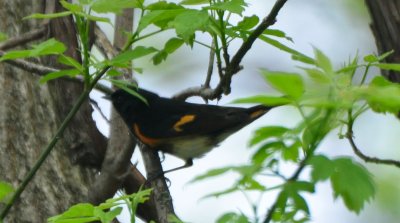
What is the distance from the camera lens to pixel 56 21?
11.5ft

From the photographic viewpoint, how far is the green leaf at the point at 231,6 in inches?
80.7

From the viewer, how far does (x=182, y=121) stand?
3969 millimetres

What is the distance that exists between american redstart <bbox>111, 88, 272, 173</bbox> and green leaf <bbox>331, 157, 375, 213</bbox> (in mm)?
2374

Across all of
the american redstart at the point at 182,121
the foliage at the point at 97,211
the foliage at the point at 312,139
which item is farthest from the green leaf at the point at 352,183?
the american redstart at the point at 182,121

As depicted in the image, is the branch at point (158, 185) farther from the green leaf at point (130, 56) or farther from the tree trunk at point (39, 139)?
the green leaf at point (130, 56)

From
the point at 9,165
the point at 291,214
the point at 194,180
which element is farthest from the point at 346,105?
the point at 9,165

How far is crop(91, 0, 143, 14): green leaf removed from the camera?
7.07ft

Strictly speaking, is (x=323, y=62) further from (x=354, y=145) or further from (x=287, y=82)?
(x=354, y=145)

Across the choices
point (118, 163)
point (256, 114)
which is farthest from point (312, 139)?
point (256, 114)

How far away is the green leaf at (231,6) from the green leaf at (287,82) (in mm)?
777

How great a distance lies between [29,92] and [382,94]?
93.5 inches

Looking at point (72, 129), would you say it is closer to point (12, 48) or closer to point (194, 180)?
point (12, 48)

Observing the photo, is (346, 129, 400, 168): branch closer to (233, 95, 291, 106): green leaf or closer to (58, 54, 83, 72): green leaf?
(58, 54, 83, 72): green leaf

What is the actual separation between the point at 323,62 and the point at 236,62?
963mm
